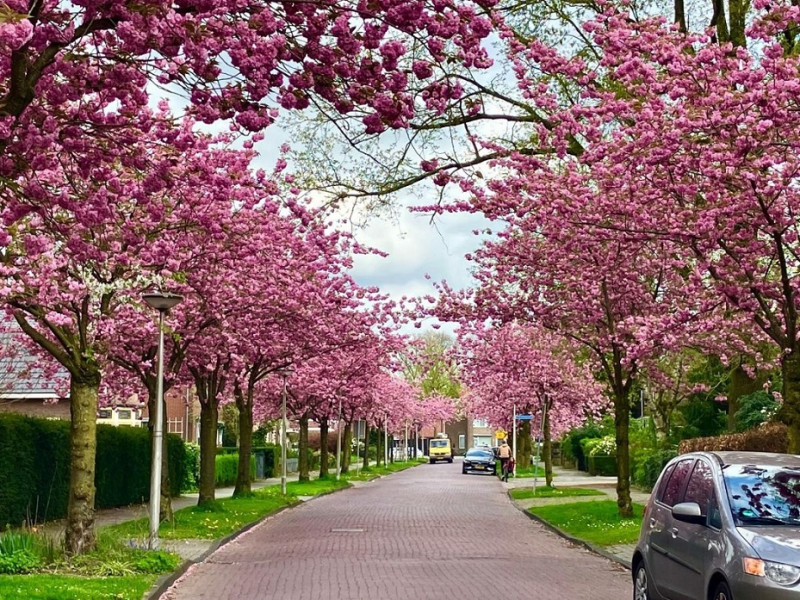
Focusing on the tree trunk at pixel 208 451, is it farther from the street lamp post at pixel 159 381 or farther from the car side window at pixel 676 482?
the car side window at pixel 676 482

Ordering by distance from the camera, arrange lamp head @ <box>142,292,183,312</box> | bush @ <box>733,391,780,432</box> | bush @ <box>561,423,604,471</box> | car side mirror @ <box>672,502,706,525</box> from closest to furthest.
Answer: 1. car side mirror @ <box>672,502,706,525</box>
2. lamp head @ <box>142,292,183,312</box>
3. bush @ <box>733,391,780,432</box>
4. bush @ <box>561,423,604,471</box>

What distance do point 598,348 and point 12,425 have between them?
12.4 meters

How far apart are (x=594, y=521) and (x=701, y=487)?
49.5 feet

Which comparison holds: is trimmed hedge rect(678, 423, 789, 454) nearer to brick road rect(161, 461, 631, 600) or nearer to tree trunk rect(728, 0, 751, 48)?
brick road rect(161, 461, 631, 600)

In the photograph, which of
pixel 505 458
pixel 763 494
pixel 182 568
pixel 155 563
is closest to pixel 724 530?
pixel 763 494

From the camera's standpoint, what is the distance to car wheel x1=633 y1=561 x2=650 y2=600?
10.4 meters

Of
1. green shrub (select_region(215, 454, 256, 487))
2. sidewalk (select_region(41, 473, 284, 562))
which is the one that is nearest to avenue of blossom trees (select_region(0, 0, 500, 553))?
sidewalk (select_region(41, 473, 284, 562))

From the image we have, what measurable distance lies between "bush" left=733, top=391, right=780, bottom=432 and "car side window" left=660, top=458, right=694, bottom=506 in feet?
70.3

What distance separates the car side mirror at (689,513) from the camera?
8.88m

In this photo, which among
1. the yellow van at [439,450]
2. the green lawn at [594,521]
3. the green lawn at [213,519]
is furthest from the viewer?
the yellow van at [439,450]

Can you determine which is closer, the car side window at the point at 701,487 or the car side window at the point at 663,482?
the car side window at the point at 701,487

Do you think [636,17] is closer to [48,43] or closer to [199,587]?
[199,587]

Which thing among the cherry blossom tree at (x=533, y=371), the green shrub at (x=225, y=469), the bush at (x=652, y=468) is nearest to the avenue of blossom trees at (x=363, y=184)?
the cherry blossom tree at (x=533, y=371)

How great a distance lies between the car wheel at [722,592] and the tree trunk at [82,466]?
32.5 feet
